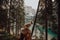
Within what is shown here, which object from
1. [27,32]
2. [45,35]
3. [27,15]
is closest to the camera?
[27,32]

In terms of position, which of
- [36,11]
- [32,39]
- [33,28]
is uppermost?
[36,11]

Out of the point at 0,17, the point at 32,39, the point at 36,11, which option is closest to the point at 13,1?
the point at 0,17

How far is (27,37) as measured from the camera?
2.17 metres

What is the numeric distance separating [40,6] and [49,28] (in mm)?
311

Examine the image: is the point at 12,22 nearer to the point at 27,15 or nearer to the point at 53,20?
the point at 27,15

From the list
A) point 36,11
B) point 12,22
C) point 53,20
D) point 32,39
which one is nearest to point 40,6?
point 36,11

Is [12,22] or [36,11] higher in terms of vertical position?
[36,11]

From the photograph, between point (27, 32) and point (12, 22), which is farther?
point (12, 22)

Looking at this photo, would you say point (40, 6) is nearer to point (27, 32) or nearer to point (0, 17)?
point (27, 32)

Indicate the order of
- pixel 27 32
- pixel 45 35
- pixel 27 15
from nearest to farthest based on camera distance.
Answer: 1. pixel 27 32
2. pixel 45 35
3. pixel 27 15

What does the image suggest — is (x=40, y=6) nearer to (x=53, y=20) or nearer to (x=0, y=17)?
(x=53, y=20)

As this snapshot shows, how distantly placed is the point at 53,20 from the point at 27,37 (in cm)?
37

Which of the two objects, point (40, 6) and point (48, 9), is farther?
point (40, 6)

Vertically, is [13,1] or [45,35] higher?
[13,1]
